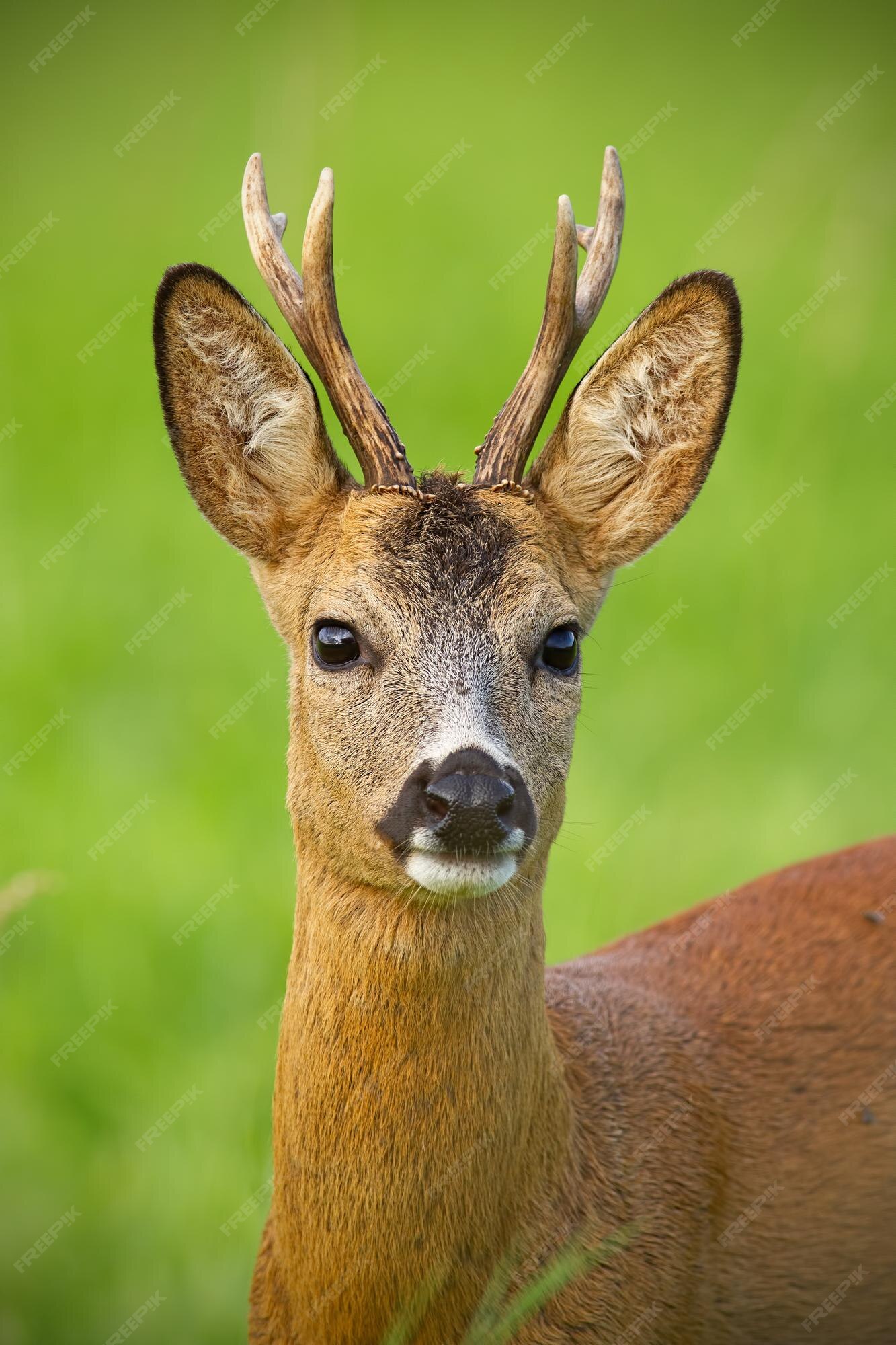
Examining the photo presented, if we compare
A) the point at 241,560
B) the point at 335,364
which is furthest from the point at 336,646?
the point at 241,560

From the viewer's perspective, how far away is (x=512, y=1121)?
357 cm

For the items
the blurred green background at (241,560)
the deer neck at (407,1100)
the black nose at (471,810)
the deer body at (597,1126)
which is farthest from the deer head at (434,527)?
the blurred green background at (241,560)

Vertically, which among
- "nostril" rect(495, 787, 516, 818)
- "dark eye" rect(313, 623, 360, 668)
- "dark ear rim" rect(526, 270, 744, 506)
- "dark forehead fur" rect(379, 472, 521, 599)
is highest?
"dark ear rim" rect(526, 270, 744, 506)

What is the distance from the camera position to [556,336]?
377 cm

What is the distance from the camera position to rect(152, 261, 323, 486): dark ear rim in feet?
12.2

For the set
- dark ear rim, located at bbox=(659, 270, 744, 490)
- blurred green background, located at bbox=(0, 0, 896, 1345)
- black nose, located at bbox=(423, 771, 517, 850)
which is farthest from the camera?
blurred green background, located at bbox=(0, 0, 896, 1345)

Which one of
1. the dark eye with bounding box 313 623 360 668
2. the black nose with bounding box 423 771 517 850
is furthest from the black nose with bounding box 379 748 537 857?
the dark eye with bounding box 313 623 360 668

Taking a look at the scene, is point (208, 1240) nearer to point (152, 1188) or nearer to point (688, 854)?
point (152, 1188)

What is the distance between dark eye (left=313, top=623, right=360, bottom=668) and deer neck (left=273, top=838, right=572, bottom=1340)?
420 millimetres

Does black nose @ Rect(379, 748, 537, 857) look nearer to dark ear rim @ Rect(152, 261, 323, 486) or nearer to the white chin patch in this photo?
the white chin patch

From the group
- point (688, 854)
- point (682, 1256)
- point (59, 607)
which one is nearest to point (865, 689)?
point (688, 854)

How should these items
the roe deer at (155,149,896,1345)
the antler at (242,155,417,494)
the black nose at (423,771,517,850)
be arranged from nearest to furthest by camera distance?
1. the black nose at (423,771,517,850)
2. the roe deer at (155,149,896,1345)
3. the antler at (242,155,417,494)

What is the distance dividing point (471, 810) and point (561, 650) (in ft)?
2.30

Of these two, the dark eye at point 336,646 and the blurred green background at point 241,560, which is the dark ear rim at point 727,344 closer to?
the dark eye at point 336,646
